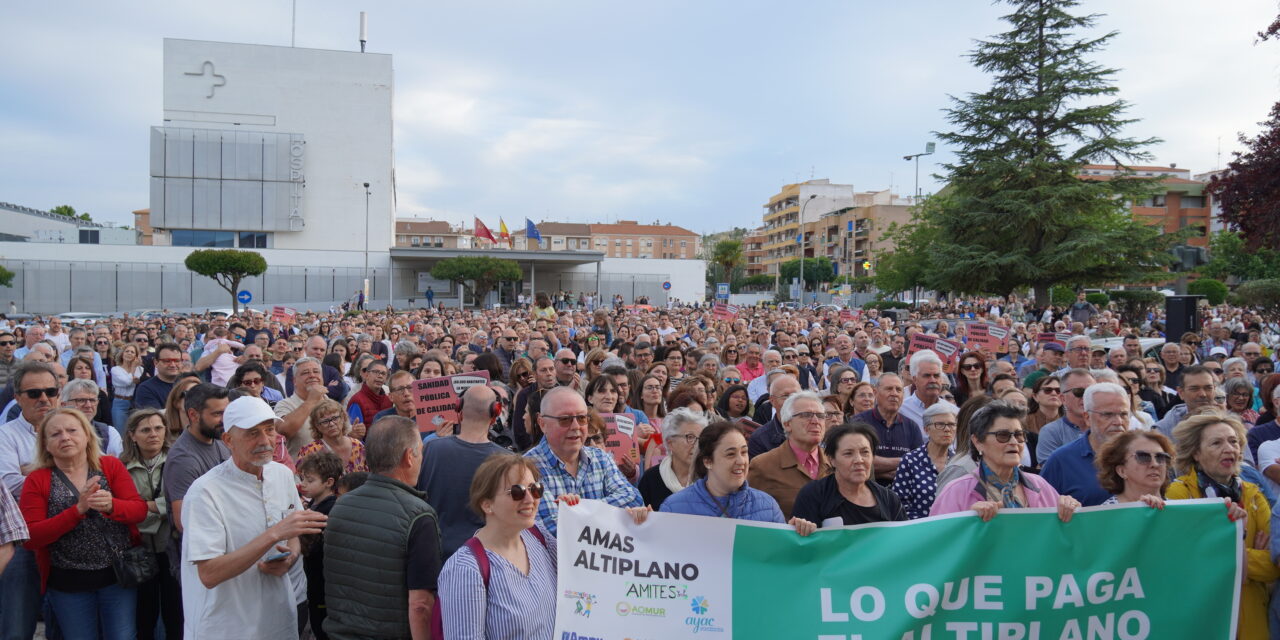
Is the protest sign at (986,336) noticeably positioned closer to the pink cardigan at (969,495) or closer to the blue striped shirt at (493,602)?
the pink cardigan at (969,495)

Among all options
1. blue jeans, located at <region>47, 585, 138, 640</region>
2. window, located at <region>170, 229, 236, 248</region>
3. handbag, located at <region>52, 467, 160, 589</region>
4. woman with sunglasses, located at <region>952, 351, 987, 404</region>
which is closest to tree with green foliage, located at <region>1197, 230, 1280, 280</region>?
woman with sunglasses, located at <region>952, 351, 987, 404</region>

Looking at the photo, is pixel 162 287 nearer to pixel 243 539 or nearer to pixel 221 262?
pixel 221 262

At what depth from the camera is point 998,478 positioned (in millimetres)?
4480

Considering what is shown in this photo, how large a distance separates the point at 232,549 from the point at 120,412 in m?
6.95

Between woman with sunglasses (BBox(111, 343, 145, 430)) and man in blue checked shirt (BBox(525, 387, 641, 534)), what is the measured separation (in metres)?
6.98

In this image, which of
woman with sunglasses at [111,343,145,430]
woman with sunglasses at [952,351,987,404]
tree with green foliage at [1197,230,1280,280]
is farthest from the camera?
tree with green foliage at [1197,230,1280,280]

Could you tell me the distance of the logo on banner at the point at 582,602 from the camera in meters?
3.75

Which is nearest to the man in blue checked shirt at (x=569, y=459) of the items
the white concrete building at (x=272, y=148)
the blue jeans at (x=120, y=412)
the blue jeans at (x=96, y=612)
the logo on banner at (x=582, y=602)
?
the logo on banner at (x=582, y=602)

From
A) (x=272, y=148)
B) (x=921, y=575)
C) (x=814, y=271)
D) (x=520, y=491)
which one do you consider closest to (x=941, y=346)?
(x=921, y=575)

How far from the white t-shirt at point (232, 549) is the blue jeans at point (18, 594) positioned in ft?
4.35

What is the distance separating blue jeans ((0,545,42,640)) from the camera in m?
4.55

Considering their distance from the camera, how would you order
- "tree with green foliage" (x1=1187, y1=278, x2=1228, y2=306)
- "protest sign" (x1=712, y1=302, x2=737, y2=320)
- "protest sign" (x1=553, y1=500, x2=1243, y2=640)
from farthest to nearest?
"tree with green foliage" (x1=1187, y1=278, x2=1228, y2=306) → "protest sign" (x1=712, y1=302, x2=737, y2=320) → "protest sign" (x1=553, y1=500, x2=1243, y2=640)

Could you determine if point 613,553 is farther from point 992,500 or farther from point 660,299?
point 660,299

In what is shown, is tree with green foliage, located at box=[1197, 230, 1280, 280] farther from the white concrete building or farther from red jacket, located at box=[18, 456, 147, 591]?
red jacket, located at box=[18, 456, 147, 591]
